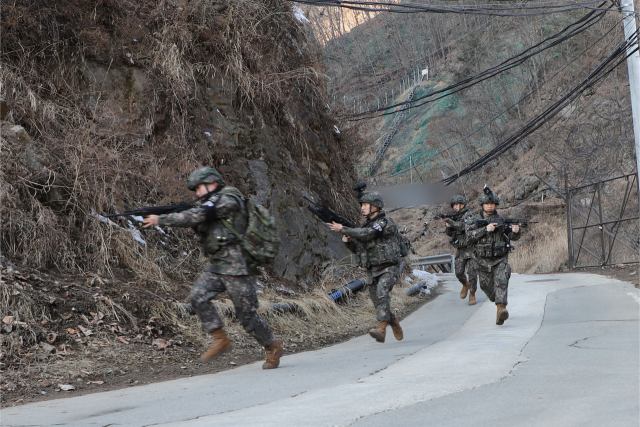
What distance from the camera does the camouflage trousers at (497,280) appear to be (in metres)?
8.78

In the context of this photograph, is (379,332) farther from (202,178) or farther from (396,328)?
(202,178)

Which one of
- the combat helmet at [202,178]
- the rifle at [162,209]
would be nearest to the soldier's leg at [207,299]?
the rifle at [162,209]

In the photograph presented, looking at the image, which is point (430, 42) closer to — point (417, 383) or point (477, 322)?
point (477, 322)

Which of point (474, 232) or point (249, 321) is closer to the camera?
point (249, 321)

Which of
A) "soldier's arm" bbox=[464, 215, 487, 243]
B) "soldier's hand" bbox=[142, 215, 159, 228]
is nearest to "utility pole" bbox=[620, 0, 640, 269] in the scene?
"soldier's arm" bbox=[464, 215, 487, 243]

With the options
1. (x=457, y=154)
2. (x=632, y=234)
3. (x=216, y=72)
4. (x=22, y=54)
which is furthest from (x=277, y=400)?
(x=457, y=154)

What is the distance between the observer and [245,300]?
6.13 meters

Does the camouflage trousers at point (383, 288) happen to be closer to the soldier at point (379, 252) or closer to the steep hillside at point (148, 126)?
the soldier at point (379, 252)

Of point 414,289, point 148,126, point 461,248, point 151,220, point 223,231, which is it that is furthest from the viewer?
point 414,289

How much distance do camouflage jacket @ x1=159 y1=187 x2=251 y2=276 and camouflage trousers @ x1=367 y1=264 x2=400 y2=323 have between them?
90.2 inches

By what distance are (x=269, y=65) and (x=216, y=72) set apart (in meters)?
1.15

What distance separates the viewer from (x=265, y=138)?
11734mm

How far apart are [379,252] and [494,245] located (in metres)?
2.11

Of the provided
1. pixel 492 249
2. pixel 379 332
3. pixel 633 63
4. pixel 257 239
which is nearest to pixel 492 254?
pixel 492 249
